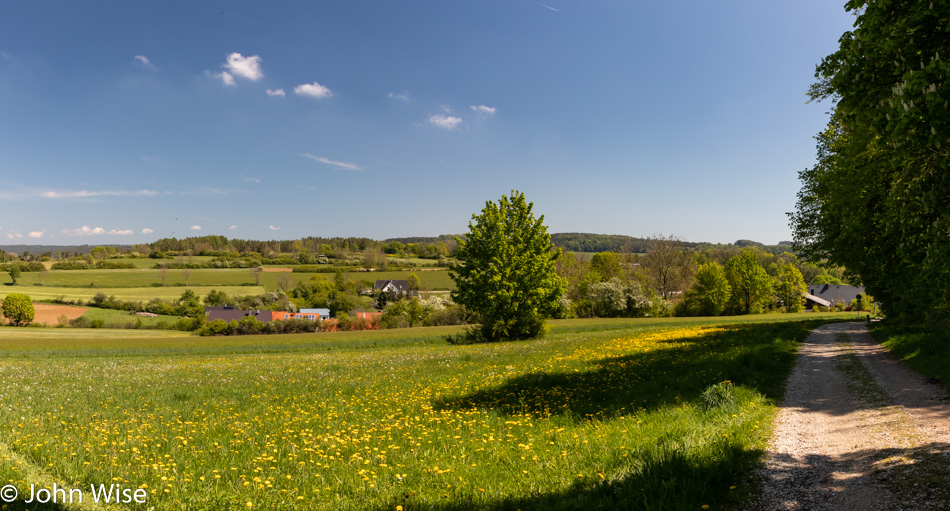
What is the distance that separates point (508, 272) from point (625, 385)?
87.3ft

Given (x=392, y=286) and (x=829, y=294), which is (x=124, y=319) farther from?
(x=829, y=294)

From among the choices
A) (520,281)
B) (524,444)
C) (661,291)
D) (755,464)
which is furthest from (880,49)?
(661,291)

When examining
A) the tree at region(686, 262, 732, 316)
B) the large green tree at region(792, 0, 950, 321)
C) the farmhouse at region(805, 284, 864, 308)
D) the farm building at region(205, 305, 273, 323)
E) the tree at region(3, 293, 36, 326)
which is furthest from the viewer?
the farmhouse at region(805, 284, 864, 308)

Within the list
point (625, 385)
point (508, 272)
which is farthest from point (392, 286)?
point (625, 385)

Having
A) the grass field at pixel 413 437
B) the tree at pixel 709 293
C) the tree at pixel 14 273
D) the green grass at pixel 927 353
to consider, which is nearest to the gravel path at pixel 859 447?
the grass field at pixel 413 437

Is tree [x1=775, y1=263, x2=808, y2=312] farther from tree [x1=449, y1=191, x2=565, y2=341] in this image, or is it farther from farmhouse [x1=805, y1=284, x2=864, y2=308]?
tree [x1=449, y1=191, x2=565, y2=341]

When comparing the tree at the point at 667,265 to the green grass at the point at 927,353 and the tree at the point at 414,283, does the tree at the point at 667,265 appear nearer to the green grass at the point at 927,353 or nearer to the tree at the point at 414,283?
the tree at the point at 414,283

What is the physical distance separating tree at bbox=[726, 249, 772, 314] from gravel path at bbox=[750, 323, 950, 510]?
86.1 metres

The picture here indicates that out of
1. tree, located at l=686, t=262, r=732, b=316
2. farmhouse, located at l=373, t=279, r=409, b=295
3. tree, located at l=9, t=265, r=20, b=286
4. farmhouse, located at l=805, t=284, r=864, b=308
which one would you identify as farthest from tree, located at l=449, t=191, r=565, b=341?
tree, located at l=9, t=265, r=20, b=286

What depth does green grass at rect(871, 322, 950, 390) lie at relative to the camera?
47.5ft

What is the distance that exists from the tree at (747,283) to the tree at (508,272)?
66876mm

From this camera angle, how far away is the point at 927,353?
1806 cm

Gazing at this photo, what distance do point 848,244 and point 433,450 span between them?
29.1 meters

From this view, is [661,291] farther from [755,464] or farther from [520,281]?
[755,464]
